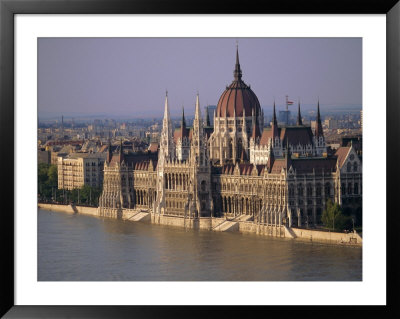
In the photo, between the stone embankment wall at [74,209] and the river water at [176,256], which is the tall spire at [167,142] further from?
the river water at [176,256]

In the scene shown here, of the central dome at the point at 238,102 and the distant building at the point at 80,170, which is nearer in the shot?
the distant building at the point at 80,170

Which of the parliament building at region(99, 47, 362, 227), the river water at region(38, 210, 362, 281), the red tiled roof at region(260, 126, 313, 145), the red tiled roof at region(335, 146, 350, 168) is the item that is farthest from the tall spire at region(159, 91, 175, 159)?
the red tiled roof at region(335, 146, 350, 168)

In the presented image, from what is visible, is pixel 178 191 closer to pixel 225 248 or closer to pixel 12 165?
pixel 225 248

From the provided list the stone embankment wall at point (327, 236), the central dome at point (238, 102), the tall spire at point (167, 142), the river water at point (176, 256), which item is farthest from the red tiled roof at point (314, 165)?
→ the tall spire at point (167, 142)

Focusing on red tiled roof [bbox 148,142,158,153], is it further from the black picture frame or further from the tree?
the black picture frame

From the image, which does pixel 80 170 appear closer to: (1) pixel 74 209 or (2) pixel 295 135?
(1) pixel 74 209

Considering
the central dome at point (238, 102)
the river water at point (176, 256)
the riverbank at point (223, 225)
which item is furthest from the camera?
the central dome at point (238, 102)
